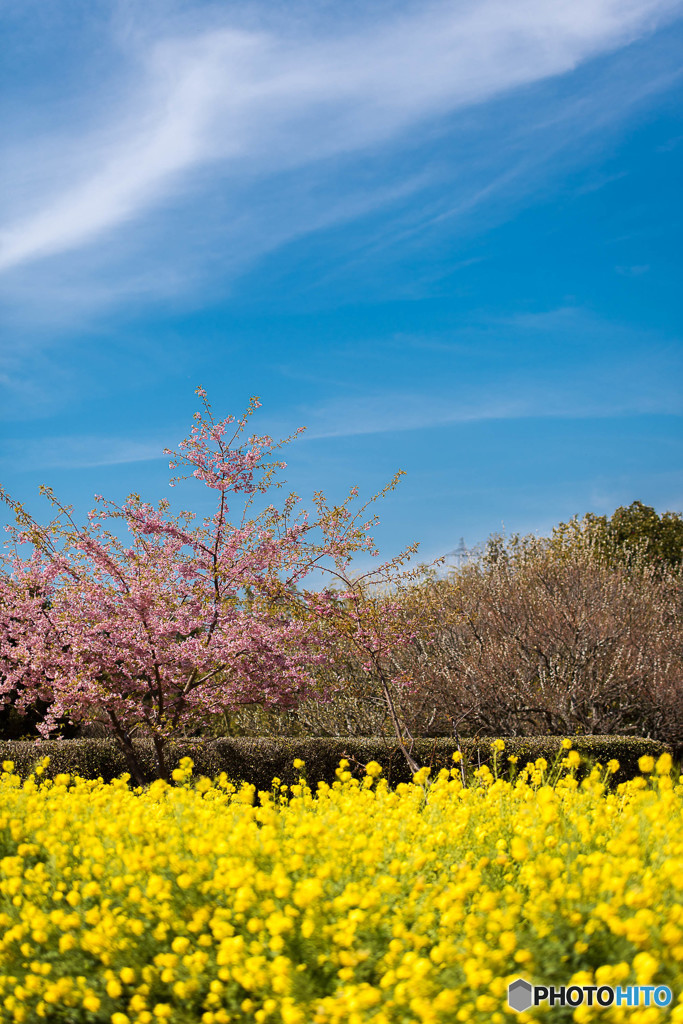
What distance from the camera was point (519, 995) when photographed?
7.84 feet

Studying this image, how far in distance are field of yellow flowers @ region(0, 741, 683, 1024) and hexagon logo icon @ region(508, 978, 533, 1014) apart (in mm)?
29

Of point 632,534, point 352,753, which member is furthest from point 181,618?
point 632,534

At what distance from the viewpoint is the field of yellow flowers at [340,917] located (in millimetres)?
2447

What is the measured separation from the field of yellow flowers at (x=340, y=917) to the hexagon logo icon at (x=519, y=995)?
29mm

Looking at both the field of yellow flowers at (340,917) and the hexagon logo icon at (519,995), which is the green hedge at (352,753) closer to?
the field of yellow flowers at (340,917)

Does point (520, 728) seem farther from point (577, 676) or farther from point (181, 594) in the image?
point (181, 594)

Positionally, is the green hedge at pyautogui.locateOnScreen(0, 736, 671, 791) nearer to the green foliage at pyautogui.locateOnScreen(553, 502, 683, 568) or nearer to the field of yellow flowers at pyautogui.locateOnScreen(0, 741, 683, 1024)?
the field of yellow flowers at pyautogui.locateOnScreen(0, 741, 683, 1024)

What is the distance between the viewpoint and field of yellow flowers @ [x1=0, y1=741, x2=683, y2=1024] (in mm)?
2447

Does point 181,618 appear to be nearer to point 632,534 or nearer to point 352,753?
point 352,753

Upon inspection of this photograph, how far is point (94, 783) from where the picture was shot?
→ 18.9ft

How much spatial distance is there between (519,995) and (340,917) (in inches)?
26.8

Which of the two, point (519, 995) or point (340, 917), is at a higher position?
point (340, 917)

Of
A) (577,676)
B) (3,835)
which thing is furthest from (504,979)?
(577,676)

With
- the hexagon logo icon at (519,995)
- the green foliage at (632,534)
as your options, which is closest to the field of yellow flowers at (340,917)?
the hexagon logo icon at (519,995)
